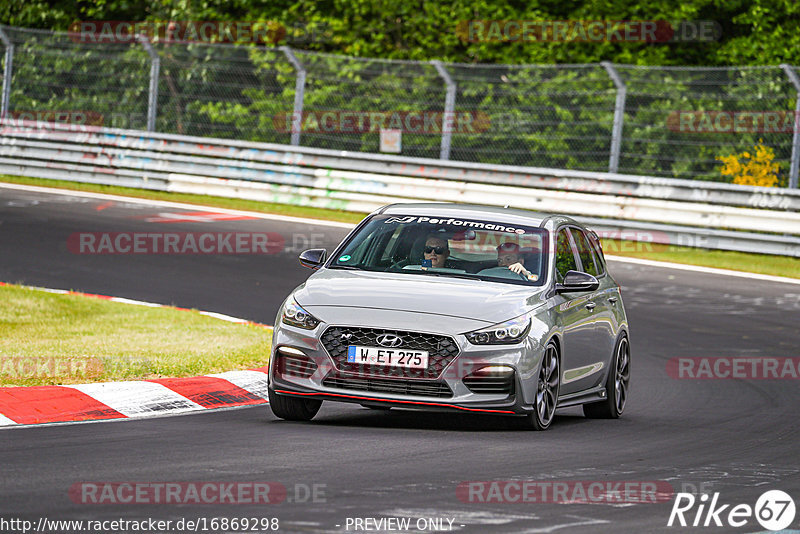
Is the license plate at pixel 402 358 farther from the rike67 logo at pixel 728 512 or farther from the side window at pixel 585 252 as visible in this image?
the side window at pixel 585 252

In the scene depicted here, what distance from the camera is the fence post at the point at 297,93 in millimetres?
25875

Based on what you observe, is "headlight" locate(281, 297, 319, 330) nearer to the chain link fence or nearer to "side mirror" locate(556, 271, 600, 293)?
→ "side mirror" locate(556, 271, 600, 293)

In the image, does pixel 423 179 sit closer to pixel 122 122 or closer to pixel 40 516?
pixel 122 122

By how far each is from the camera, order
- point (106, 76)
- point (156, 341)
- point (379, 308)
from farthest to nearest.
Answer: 1. point (106, 76)
2. point (156, 341)
3. point (379, 308)

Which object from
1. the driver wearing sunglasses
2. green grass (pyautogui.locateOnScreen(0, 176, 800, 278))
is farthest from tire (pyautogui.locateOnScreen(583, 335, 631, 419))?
green grass (pyautogui.locateOnScreen(0, 176, 800, 278))

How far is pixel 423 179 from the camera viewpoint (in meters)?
24.9

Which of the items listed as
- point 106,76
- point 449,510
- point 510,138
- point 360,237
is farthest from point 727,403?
point 106,76

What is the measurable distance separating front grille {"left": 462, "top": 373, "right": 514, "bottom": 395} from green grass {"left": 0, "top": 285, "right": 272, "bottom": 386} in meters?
2.73

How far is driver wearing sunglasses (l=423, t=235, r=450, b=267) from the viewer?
34.2 feet

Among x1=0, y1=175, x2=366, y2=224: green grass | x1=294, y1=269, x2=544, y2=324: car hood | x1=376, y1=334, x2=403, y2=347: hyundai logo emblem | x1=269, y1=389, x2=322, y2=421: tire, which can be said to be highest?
x1=294, y1=269, x2=544, y2=324: car hood

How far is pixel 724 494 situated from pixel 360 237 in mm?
3957

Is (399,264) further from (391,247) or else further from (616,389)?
(616,389)

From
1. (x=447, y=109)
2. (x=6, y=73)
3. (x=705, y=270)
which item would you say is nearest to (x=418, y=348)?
(x=705, y=270)

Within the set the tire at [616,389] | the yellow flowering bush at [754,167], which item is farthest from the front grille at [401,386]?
the yellow flowering bush at [754,167]
